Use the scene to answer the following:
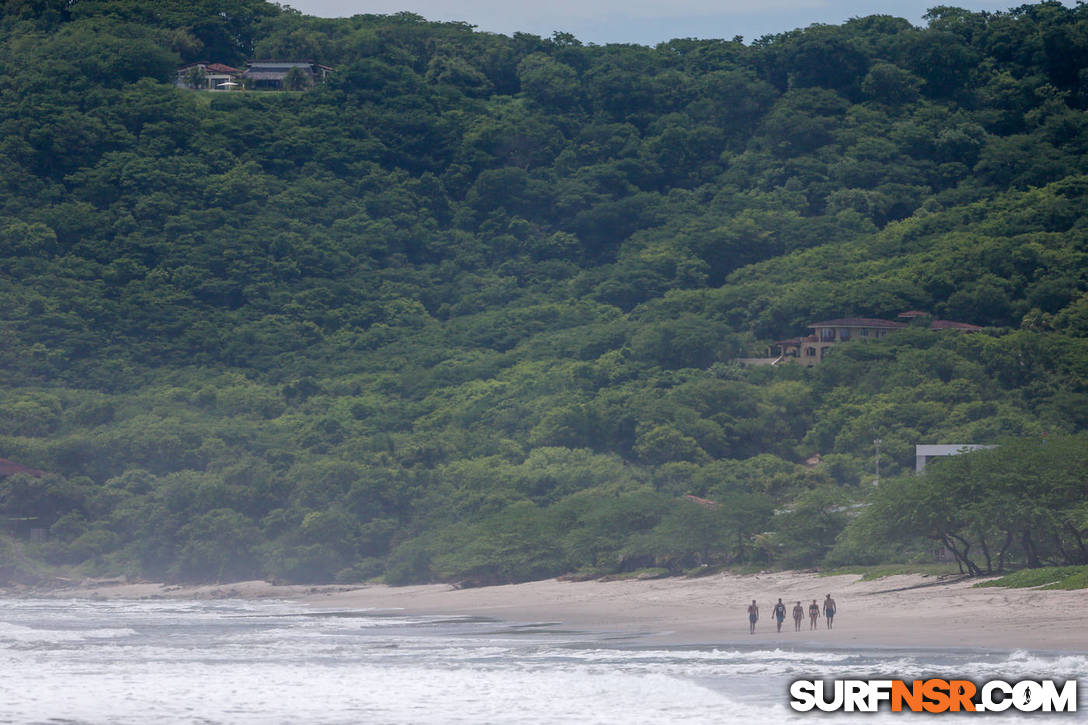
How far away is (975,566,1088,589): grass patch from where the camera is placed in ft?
128

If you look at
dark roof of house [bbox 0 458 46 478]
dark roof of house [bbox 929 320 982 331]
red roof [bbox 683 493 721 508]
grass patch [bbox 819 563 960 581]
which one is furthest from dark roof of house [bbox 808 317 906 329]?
dark roof of house [bbox 0 458 46 478]

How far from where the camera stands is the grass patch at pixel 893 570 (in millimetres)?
47031

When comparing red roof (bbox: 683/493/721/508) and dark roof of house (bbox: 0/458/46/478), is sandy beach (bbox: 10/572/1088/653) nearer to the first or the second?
red roof (bbox: 683/493/721/508)

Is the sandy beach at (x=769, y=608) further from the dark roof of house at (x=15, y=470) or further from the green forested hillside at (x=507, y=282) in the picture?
the dark roof of house at (x=15, y=470)

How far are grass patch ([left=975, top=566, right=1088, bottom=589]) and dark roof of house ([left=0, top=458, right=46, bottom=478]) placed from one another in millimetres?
59107

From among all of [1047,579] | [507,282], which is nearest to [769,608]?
[1047,579]

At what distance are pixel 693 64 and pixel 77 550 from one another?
307 feet

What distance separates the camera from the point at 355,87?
151375mm

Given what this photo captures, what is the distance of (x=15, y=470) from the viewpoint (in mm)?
87188

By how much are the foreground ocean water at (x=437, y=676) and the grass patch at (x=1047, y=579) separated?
28.0ft

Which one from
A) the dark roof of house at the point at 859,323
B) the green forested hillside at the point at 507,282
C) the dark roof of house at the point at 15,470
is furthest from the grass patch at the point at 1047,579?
the dark roof of house at the point at 15,470

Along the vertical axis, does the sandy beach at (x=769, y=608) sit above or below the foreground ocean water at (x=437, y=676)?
above

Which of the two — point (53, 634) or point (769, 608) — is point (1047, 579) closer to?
point (769, 608)

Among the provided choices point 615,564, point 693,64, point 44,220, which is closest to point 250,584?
point 615,564
